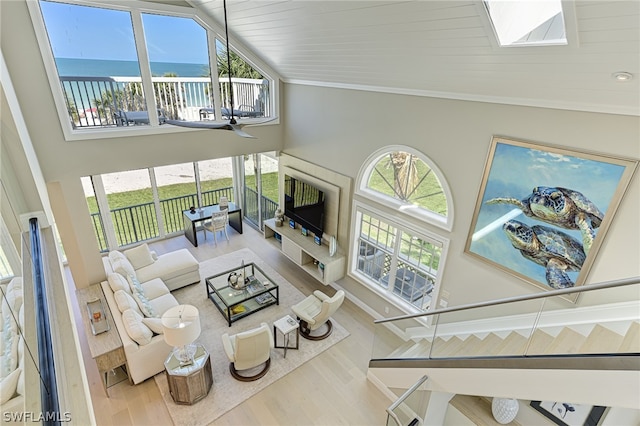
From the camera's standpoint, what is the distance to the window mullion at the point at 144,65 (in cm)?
479

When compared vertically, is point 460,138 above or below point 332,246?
above

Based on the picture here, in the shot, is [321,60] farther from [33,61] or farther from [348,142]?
[33,61]

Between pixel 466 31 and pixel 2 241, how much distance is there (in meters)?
3.66

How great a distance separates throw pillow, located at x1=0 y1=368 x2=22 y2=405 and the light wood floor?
3.35 meters

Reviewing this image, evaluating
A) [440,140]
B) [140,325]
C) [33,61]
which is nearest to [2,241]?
[140,325]

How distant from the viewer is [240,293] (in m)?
5.75

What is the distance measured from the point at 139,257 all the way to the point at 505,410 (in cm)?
649

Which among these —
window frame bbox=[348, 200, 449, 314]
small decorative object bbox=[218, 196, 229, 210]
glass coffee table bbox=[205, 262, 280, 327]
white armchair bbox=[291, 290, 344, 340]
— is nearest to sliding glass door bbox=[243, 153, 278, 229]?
small decorative object bbox=[218, 196, 229, 210]

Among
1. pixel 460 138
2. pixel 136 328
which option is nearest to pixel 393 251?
pixel 460 138

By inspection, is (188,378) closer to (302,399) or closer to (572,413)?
(302,399)

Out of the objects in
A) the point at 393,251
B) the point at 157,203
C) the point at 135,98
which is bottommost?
the point at 157,203

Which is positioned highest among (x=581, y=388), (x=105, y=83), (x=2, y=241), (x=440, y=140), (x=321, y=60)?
(x=321, y=60)

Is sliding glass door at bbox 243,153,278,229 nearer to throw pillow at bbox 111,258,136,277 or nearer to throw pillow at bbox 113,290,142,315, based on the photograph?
throw pillow at bbox 111,258,136,277

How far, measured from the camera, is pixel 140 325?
440cm
